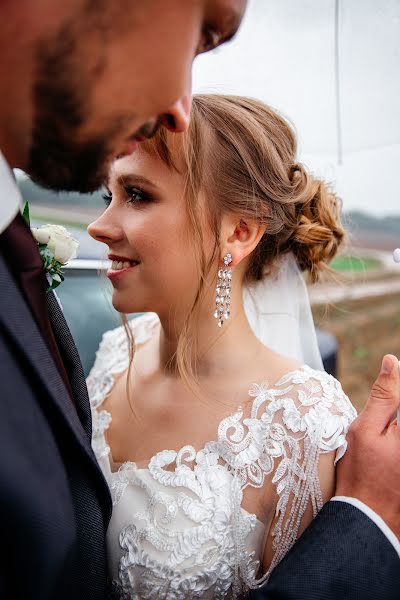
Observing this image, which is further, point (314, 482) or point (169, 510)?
point (169, 510)

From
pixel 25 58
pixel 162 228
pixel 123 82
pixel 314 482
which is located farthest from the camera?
pixel 162 228

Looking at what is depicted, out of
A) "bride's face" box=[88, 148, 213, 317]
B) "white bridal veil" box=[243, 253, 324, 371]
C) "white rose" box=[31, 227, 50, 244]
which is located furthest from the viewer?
"white bridal veil" box=[243, 253, 324, 371]

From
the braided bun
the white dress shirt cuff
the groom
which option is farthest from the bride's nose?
the white dress shirt cuff

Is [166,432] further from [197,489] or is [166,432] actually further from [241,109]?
[241,109]

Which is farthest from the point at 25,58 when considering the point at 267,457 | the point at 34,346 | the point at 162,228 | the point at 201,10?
the point at 267,457

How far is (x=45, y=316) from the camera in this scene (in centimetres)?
139

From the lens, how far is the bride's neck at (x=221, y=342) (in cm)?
199

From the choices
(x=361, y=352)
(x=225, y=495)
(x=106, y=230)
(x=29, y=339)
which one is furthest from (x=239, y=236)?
(x=361, y=352)

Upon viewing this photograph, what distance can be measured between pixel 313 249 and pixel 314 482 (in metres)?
0.91

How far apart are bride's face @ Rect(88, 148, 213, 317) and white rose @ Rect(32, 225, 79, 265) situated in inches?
8.6

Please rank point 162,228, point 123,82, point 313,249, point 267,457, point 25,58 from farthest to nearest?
1. point 313,249
2. point 162,228
3. point 267,457
4. point 123,82
5. point 25,58

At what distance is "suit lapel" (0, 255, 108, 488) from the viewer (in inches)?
45.3

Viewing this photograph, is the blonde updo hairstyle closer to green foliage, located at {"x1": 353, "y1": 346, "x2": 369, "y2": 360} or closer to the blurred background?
the blurred background

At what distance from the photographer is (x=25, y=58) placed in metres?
1.11
